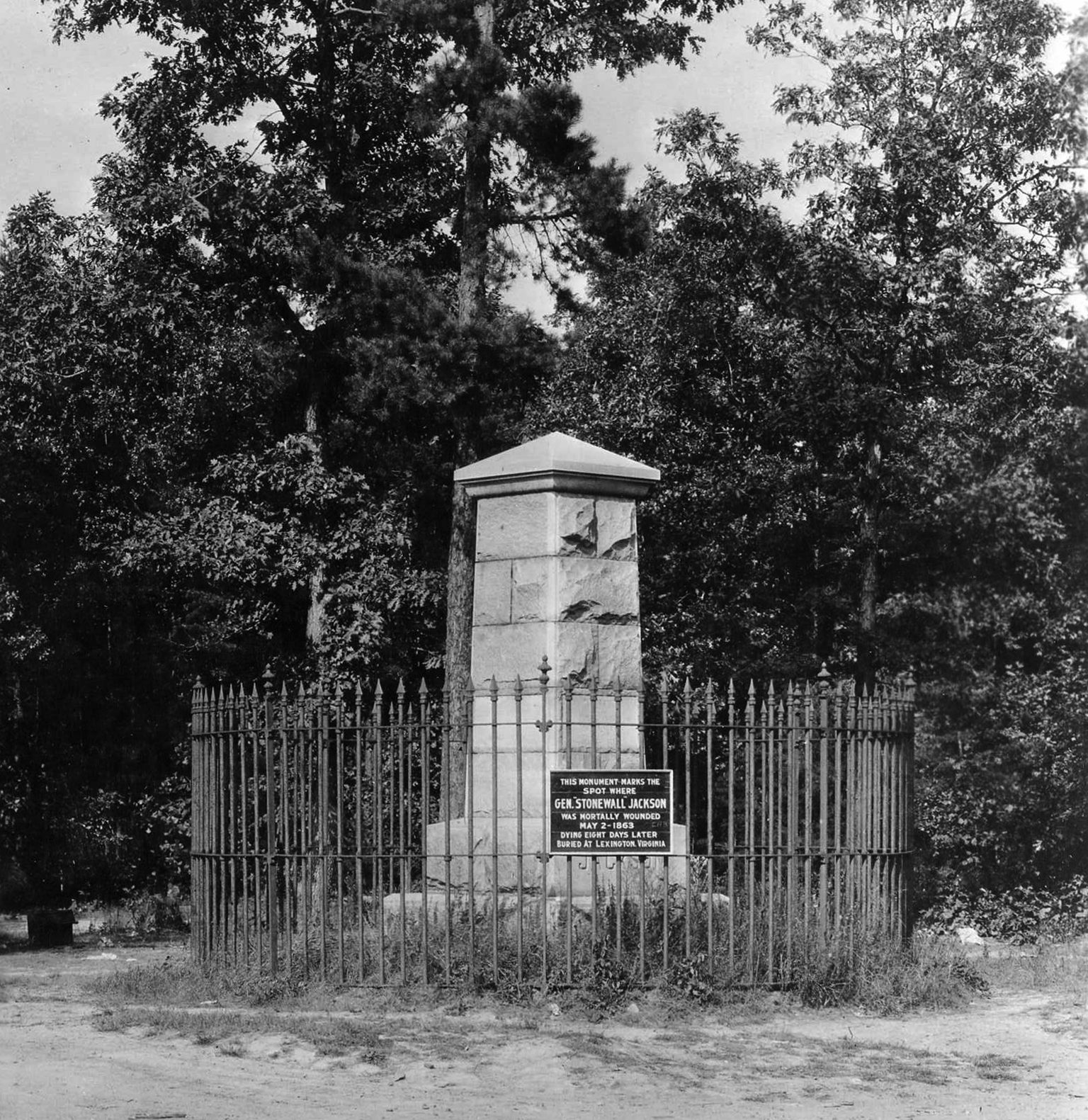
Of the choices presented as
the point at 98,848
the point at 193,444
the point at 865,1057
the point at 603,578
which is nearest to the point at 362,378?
the point at 193,444

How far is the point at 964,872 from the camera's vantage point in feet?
73.4

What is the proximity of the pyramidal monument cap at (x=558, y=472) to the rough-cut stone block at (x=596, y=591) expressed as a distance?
515 millimetres

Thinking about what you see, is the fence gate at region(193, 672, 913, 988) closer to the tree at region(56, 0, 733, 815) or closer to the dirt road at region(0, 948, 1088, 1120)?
the dirt road at region(0, 948, 1088, 1120)

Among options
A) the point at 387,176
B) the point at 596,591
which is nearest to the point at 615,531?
the point at 596,591

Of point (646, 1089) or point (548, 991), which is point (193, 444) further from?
point (646, 1089)

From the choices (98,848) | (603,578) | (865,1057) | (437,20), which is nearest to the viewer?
(865,1057)

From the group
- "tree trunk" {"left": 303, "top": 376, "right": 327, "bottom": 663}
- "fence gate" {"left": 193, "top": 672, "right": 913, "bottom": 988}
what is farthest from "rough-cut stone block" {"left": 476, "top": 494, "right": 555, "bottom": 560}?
"tree trunk" {"left": 303, "top": 376, "right": 327, "bottom": 663}

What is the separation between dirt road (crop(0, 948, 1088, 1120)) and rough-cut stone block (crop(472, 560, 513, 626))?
8.87 feet

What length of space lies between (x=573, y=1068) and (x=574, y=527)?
3970 mm

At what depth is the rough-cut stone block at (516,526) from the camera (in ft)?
37.6

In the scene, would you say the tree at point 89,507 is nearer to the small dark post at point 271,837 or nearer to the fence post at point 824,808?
the small dark post at point 271,837

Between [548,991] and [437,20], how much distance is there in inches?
516

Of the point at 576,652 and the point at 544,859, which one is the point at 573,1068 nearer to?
the point at 544,859

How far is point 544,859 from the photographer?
10469mm
